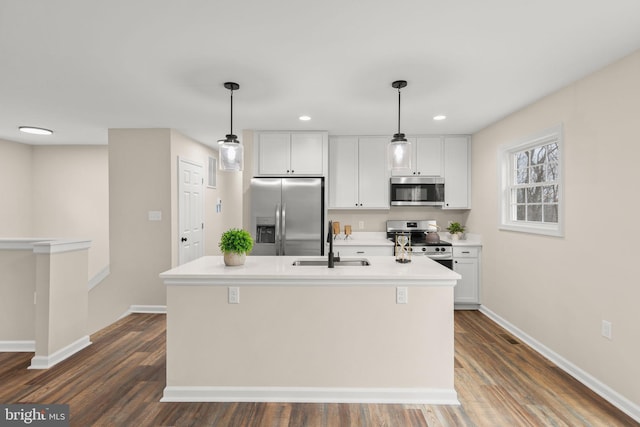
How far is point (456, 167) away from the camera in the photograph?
15.5 ft

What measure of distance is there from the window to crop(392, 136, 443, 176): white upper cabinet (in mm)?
907

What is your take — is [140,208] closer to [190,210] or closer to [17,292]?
[190,210]

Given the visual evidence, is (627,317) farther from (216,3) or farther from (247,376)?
(216,3)

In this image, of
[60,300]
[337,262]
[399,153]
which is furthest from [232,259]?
[60,300]

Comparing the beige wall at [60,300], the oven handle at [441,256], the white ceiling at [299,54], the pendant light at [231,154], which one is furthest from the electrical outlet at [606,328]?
the beige wall at [60,300]

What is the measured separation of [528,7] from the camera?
1.78m

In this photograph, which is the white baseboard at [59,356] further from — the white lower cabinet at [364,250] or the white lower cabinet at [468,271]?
the white lower cabinet at [468,271]

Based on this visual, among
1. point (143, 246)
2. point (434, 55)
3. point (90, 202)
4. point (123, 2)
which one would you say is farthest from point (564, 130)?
point (90, 202)

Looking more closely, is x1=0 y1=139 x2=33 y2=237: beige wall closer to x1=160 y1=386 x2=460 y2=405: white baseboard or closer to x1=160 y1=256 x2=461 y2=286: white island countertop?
x1=160 y1=256 x2=461 y2=286: white island countertop

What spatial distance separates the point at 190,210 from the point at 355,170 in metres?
2.47

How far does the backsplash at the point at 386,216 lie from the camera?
502cm

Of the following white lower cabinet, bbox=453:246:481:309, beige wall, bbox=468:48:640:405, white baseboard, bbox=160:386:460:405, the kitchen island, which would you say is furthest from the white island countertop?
white lower cabinet, bbox=453:246:481:309

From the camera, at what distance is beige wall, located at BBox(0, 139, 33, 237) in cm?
506

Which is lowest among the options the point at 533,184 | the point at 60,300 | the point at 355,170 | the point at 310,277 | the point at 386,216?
the point at 60,300
